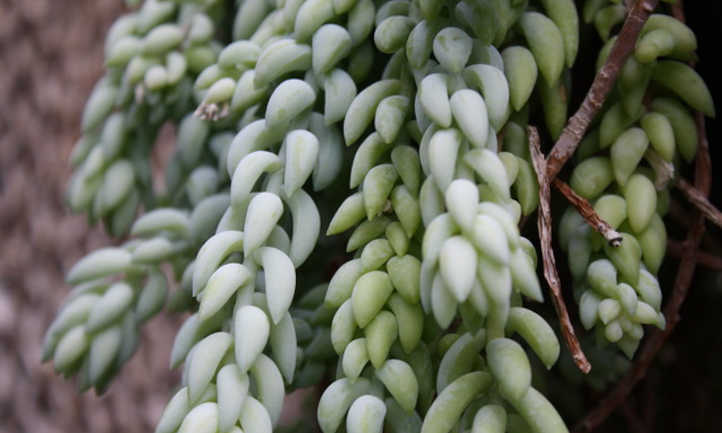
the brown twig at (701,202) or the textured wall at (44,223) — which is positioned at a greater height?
the brown twig at (701,202)

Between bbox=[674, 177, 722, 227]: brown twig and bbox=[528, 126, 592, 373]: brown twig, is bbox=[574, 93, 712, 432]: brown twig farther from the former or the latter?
bbox=[528, 126, 592, 373]: brown twig

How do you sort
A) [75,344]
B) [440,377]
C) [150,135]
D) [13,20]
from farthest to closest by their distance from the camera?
[13,20] < [150,135] < [75,344] < [440,377]

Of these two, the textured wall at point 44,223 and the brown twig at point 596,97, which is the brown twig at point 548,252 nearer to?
the brown twig at point 596,97

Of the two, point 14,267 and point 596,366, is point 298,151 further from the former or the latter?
point 14,267

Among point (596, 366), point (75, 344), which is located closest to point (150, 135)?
point (75, 344)

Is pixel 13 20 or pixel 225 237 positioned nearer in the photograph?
pixel 225 237

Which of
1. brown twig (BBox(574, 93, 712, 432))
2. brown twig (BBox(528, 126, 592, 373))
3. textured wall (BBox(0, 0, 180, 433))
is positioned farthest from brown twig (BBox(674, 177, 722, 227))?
textured wall (BBox(0, 0, 180, 433))

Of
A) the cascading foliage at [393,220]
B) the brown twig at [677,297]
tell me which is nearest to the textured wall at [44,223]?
the cascading foliage at [393,220]
